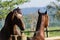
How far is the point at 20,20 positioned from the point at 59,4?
25893mm

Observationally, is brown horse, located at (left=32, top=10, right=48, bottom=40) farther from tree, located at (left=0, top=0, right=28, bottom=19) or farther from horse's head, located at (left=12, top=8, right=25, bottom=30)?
tree, located at (left=0, top=0, right=28, bottom=19)

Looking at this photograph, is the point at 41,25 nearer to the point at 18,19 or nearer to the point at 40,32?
the point at 40,32

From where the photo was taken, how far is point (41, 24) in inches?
244

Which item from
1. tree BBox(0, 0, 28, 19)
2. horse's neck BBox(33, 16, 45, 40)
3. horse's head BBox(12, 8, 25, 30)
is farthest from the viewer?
tree BBox(0, 0, 28, 19)

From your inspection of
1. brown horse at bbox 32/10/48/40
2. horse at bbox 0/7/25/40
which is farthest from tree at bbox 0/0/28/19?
horse at bbox 0/7/25/40

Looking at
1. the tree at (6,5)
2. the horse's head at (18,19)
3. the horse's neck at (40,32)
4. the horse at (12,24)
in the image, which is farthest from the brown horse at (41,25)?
the tree at (6,5)

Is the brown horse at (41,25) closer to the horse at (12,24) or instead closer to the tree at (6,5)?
the horse at (12,24)

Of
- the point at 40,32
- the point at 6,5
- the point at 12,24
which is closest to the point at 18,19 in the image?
the point at 12,24

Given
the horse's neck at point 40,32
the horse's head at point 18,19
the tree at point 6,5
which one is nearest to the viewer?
the horse's head at point 18,19

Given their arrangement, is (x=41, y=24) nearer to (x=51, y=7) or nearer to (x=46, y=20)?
(x=46, y=20)

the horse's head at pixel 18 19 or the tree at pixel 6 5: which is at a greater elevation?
the tree at pixel 6 5

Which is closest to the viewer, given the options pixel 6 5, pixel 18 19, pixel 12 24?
pixel 18 19

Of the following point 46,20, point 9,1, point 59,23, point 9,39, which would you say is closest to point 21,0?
point 9,1

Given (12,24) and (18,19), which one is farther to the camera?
(12,24)
